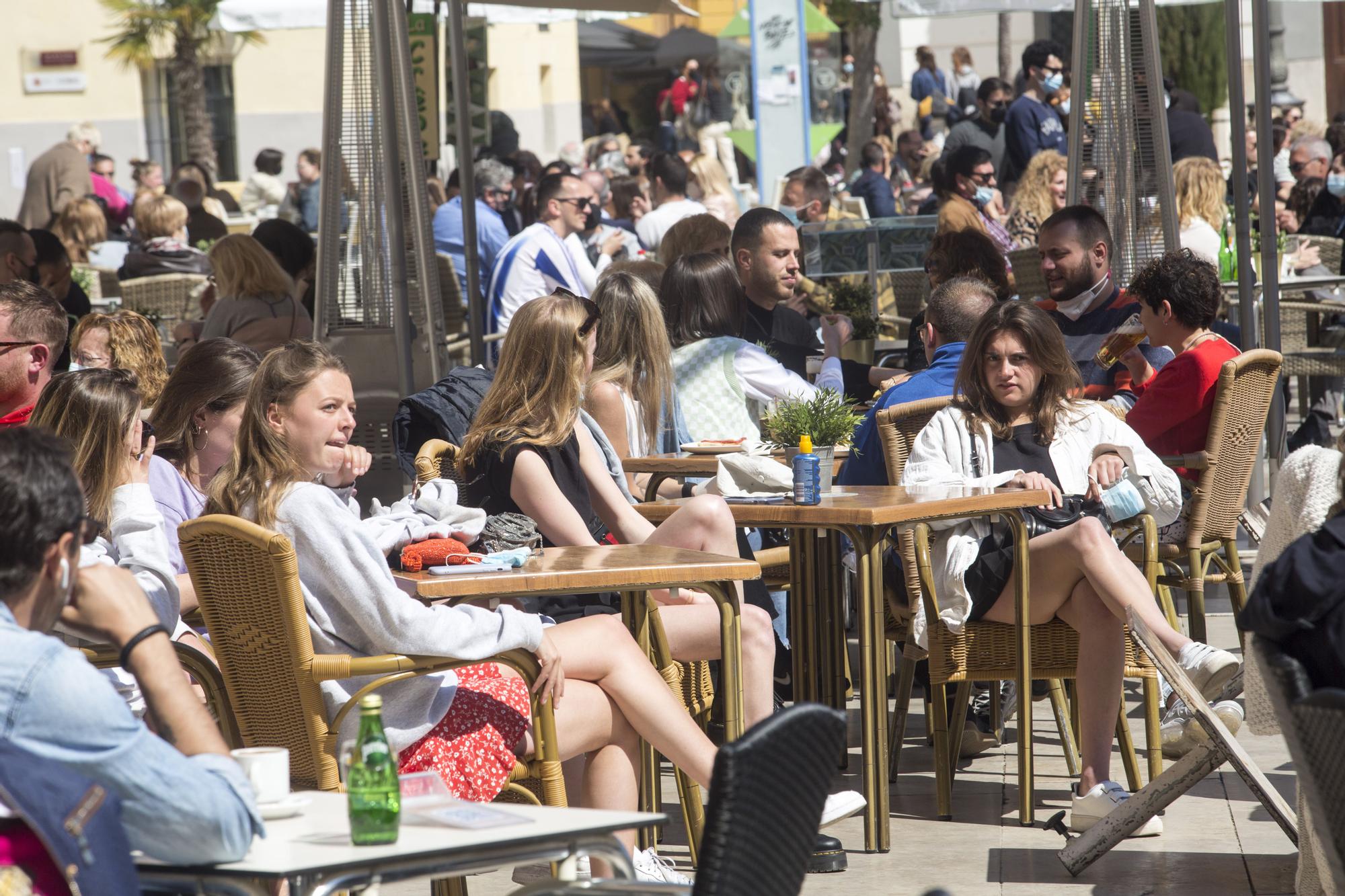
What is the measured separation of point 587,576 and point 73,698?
1.66 meters

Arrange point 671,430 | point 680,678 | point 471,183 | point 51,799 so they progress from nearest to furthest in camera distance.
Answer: point 51,799 < point 680,678 < point 671,430 < point 471,183

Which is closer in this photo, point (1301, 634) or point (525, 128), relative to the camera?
point (1301, 634)

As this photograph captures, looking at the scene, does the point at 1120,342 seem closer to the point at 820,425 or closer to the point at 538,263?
the point at 820,425

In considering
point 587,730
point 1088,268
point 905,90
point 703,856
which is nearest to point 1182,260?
point 1088,268

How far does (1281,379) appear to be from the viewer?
8602mm

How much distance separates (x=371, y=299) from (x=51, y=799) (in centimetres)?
601

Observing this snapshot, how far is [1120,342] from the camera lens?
631cm

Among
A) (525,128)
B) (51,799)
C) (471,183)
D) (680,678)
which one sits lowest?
(680,678)

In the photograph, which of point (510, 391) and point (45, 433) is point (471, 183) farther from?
point (45, 433)

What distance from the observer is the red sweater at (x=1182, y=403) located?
18.7 feet

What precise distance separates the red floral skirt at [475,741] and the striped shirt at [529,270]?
5487mm

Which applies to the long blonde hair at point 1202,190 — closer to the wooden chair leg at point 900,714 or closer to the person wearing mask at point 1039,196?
the person wearing mask at point 1039,196

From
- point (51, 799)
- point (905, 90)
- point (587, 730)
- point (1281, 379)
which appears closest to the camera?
point (51, 799)

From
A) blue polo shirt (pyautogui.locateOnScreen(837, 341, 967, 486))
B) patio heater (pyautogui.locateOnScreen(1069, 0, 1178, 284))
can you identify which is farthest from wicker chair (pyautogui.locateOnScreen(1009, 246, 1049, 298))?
blue polo shirt (pyautogui.locateOnScreen(837, 341, 967, 486))
